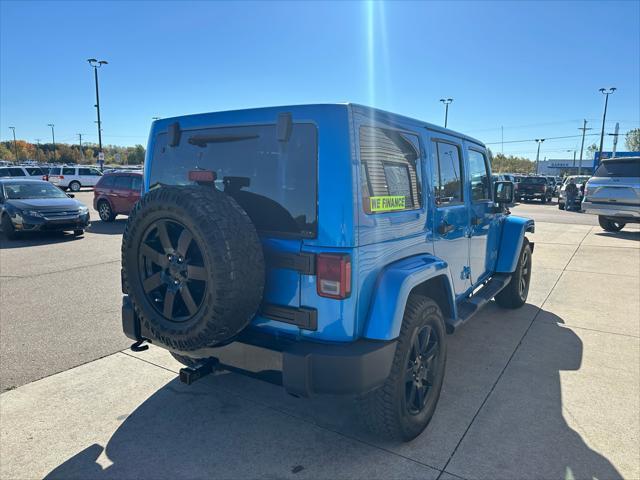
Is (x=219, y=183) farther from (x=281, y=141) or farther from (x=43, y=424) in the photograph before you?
(x=43, y=424)

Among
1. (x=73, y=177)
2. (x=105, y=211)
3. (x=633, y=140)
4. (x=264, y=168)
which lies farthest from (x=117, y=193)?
(x=633, y=140)

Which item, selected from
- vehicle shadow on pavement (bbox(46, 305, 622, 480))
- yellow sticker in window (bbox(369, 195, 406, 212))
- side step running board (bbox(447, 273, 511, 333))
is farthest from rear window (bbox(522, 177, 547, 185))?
yellow sticker in window (bbox(369, 195, 406, 212))

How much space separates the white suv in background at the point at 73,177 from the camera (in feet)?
97.0

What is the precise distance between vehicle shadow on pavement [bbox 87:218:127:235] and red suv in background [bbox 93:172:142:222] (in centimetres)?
29

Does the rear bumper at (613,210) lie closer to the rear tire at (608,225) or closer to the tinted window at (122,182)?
the rear tire at (608,225)

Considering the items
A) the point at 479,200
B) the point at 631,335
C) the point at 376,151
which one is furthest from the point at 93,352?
the point at 631,335

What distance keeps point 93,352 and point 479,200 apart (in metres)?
3.99

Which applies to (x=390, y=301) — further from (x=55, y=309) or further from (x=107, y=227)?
(x=107, y=227)

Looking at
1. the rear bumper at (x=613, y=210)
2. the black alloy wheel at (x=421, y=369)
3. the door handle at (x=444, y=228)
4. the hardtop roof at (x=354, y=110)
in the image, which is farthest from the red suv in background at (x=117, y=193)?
the rear bumper at (x=613, y=210)

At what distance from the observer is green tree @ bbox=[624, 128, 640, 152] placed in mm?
76494

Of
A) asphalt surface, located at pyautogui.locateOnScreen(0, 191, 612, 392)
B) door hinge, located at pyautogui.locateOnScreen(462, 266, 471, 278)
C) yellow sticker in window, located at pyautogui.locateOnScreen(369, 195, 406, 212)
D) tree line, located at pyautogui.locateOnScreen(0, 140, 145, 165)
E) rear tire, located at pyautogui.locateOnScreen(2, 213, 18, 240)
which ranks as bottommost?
asphalt surface, located at pyautogui.locateOnScreen(0, 191, 612, 392)

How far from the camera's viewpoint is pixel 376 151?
98.0 inches

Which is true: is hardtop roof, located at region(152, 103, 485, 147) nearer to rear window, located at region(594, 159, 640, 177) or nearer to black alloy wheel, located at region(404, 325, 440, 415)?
black alloy wheel, located at region(404, 325, 440, 415)

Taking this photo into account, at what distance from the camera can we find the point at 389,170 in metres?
2.60
